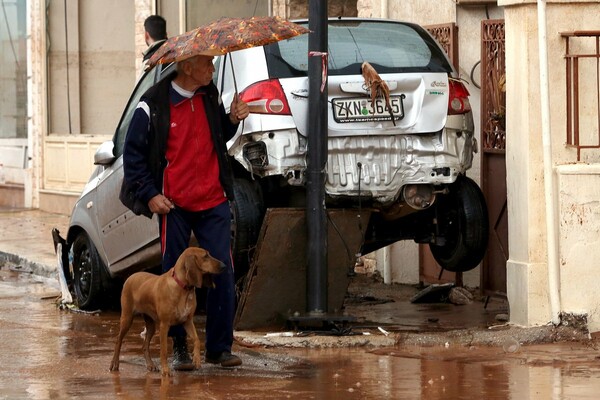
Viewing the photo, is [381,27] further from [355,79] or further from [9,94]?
[9,94]

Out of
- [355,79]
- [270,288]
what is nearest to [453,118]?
[355,79]

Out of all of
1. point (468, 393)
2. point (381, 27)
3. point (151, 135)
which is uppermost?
point (381, 27)

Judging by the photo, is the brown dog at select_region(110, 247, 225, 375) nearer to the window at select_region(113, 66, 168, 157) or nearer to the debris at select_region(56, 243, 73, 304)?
the window at select_region(113, 66, 168, 157)

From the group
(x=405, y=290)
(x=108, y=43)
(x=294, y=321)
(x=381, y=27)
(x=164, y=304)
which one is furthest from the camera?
(x=108, y=43)

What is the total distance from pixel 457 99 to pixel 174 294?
2.73 meters

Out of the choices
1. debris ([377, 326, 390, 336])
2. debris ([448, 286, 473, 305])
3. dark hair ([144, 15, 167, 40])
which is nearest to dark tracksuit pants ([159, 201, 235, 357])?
debris ([377, 326, 390, 336])

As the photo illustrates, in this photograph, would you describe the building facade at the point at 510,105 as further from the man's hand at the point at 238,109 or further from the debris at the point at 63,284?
the debris at the point at 63,284

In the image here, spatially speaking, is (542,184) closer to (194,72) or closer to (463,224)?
(463,224)

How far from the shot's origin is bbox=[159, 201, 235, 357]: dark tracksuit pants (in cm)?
834

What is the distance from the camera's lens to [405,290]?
486 inches

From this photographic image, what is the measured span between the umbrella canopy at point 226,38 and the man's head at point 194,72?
5.5 inches

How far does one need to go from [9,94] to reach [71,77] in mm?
2362

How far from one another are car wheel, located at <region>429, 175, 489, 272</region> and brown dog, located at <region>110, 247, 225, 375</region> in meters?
2.51

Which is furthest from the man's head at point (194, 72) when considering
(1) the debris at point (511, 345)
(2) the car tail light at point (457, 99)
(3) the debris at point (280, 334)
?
(1) the debris at point (511, 345)
